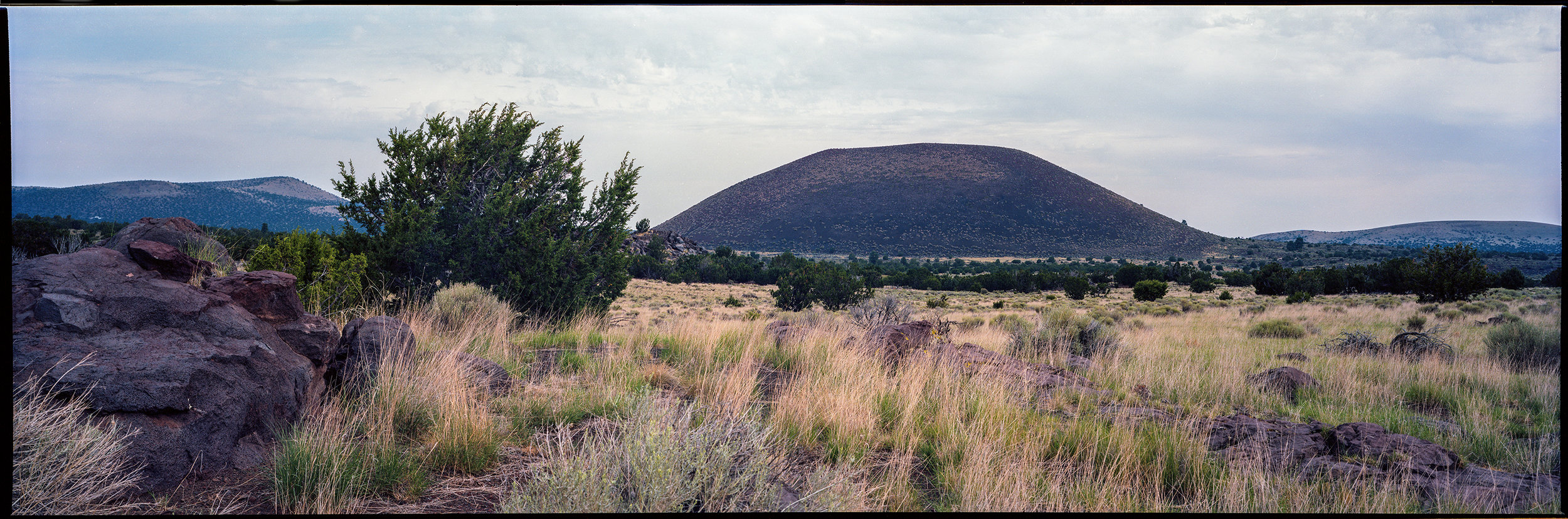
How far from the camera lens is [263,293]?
4.60 m

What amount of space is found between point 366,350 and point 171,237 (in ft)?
15.8

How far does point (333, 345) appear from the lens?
16.2 feet

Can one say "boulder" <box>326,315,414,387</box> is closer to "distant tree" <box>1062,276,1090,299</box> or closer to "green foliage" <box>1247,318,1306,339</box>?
"green foliage" <box>1247,318,1306,339</box>

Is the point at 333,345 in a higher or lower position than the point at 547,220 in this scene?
lower

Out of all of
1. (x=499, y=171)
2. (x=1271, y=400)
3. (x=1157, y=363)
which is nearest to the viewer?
(x=1271, y=400)

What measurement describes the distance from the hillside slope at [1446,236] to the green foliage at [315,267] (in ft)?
125

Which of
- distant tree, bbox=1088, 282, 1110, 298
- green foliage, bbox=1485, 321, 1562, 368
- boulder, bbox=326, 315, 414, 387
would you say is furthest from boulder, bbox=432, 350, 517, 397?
distant tree, bbox=1088, 282, 1110, 298

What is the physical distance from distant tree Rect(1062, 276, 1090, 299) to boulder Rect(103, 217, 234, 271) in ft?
103

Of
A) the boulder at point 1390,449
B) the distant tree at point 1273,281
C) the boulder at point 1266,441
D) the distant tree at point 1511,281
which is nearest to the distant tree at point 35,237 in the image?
the boulder at point 1266,441

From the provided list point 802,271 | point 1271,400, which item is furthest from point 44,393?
point 802,271

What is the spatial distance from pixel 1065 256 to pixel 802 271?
60257 mm

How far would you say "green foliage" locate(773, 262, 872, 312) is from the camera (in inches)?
903

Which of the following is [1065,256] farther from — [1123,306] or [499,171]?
[499,171]

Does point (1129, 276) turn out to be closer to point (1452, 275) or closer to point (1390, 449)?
point (1452, 275)
